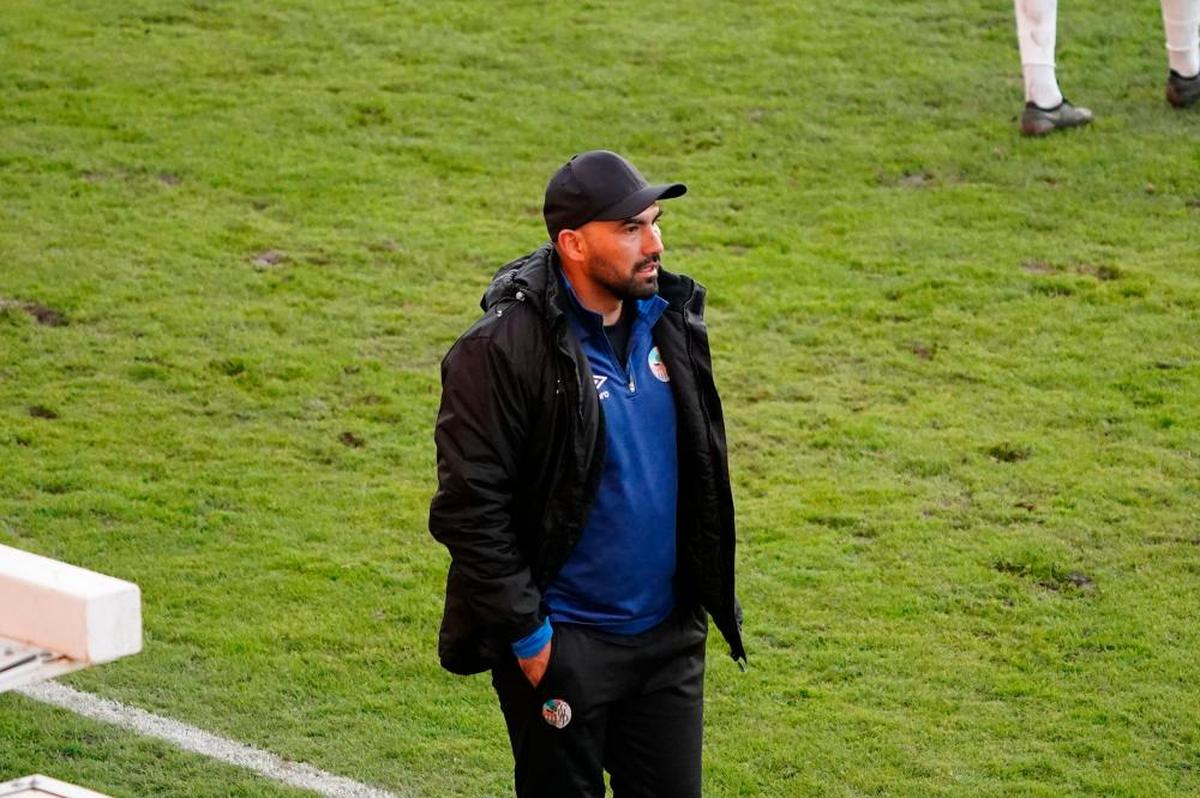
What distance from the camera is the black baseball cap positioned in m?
4.23

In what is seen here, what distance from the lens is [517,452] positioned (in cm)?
423

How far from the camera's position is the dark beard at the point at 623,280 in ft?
13.9

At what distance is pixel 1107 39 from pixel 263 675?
8233 mm

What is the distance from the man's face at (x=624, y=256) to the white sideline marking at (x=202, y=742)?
2016 millimetres

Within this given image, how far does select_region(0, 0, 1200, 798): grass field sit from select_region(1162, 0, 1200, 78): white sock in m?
0.32

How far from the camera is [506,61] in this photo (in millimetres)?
12641

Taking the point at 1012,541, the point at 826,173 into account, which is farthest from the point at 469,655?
the point at 826,173

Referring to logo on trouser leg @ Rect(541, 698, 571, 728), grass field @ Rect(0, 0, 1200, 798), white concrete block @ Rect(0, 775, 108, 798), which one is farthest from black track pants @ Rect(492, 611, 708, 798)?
white concrete block @ Rect(0, 775, 108, 798)

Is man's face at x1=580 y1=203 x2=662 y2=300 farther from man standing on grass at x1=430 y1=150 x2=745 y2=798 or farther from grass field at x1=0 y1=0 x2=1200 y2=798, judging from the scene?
grass field at x1=0 y1=0 x2=1200 y2=798

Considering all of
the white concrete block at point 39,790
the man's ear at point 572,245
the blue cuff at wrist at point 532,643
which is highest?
the man's ear at point 572,245

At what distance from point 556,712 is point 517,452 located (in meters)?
0.59

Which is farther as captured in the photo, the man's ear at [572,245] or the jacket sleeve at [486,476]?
the man's ear at [572,245]

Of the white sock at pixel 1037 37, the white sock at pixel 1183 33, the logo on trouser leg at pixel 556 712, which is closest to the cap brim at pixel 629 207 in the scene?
the logo on trouser leg at pixel 556 712

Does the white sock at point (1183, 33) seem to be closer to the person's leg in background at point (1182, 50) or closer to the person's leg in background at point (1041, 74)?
the person's leg in background at point (1182, 50)
